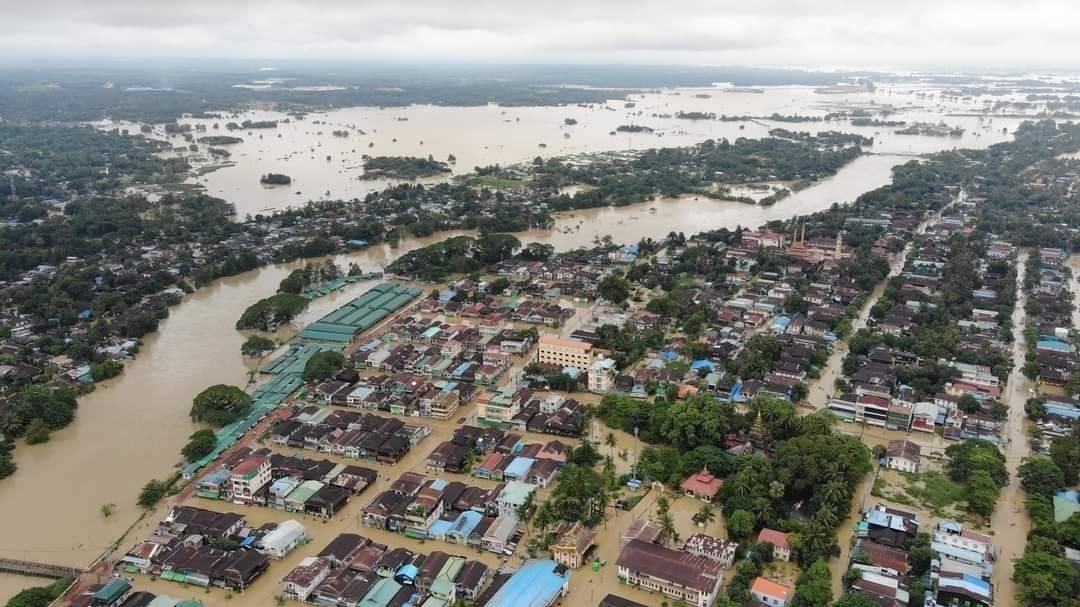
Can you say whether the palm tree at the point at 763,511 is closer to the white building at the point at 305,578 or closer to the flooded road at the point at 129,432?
the white building at the point at 305,578

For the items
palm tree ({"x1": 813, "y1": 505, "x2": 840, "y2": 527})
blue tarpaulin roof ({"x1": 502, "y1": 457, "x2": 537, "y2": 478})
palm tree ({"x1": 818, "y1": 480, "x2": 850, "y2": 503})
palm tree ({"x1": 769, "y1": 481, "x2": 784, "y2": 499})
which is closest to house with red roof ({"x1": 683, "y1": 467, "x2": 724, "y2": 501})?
palm tree ({"x1": 769, "y1": 481, "x2": 784, "y2": 499})

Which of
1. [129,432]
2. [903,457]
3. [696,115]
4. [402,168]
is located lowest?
[129,432]

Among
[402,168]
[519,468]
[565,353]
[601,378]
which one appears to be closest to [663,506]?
[519,468]

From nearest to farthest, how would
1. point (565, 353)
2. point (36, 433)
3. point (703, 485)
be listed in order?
point (703, 485)
point (36, 433)
point (565, 353)

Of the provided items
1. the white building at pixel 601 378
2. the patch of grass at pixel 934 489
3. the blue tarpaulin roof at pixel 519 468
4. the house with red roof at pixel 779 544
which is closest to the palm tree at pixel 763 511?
the house with red roof at pixel 779 544

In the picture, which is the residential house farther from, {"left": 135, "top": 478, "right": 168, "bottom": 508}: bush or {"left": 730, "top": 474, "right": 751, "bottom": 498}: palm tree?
{"left": 135, "top": 478, "right": 168, "bottom": 508}: bush

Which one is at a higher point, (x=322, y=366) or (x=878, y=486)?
(x=322, y=366)

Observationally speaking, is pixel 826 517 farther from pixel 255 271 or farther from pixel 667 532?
pixel 255 271
